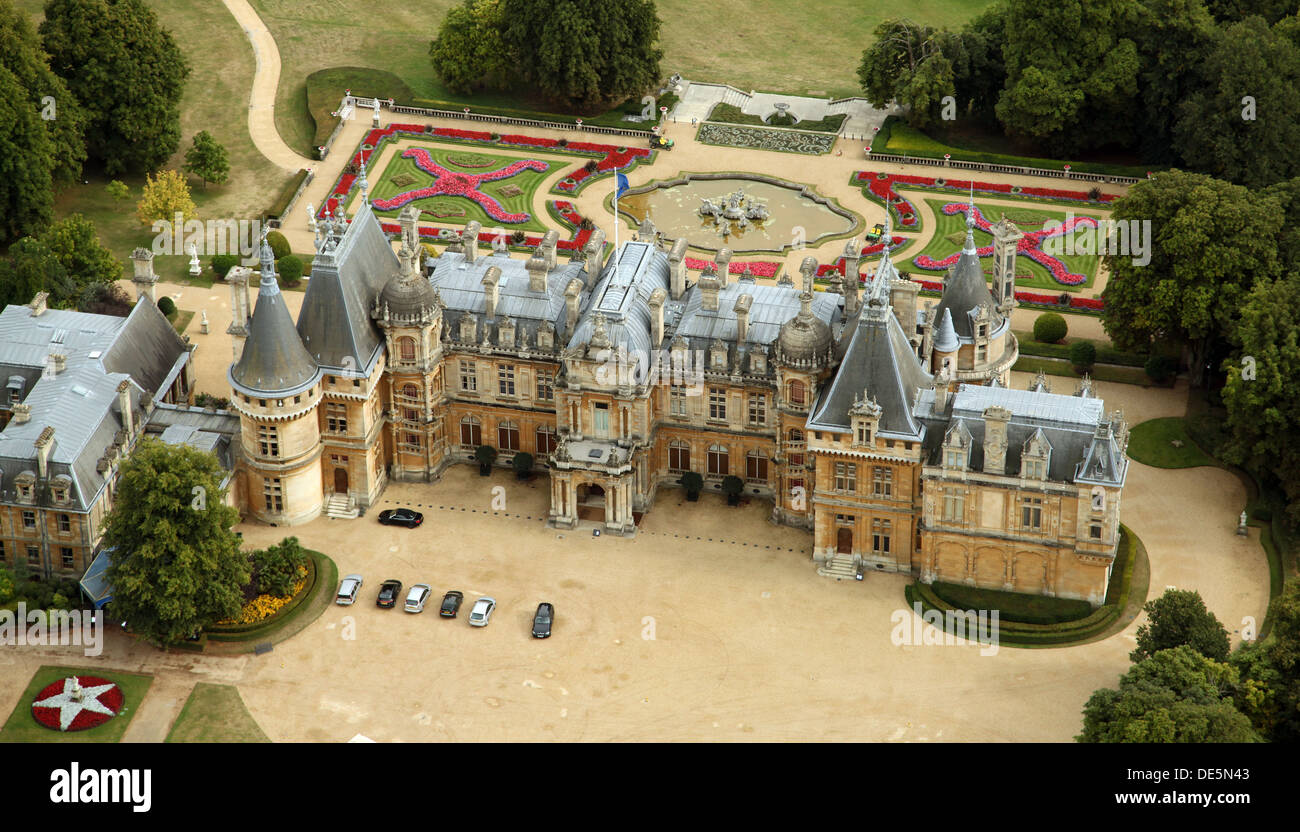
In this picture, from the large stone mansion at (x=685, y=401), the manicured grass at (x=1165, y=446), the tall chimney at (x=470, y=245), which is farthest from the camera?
the tall chimney at (x=470, y=245)

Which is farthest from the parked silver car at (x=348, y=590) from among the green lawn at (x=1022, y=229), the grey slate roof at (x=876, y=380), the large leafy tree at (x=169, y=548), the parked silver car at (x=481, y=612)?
the green lawn at (x=1022, y=229)

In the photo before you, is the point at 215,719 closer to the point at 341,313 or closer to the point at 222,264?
the point at 341,313

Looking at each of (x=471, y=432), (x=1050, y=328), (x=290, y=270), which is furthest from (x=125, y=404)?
(x=1050, y=328)

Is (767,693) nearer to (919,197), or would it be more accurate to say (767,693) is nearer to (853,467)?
(853,467)

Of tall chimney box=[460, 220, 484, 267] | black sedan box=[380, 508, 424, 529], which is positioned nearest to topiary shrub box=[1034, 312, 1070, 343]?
tall chimney box=[460, 220, 484, 267]

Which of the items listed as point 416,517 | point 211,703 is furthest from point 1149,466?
point 211,703

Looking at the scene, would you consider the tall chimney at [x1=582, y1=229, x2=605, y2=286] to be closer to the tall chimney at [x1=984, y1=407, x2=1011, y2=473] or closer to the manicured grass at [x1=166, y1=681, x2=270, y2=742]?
the tall chimney at [x1=984, y1=407, x2=1011, y2=473]

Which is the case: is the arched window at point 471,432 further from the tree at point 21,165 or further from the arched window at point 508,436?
the tree at point 21,165
